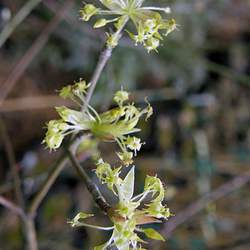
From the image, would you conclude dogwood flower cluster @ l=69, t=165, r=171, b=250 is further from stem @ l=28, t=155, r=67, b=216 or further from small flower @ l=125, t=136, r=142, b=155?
stem @ l=28, t=155, r=67, b=216

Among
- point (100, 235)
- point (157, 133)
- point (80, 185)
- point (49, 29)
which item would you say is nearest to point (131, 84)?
point (157, 133)

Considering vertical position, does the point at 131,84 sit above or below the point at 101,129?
above

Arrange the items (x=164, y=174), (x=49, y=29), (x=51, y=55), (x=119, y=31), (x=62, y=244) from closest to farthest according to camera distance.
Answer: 1. (x=119, y=31)
2. (x=49, y=29)
3. (x=62, y=244)
4. (x=51, y=55)
5. (x=164, y=174)

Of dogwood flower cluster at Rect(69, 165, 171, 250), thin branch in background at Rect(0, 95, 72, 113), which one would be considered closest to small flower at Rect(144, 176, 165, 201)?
dogwood flower cluster at Rect(69, 165, 171, 250)

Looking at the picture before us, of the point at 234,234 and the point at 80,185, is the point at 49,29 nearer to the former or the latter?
the point at 80,185

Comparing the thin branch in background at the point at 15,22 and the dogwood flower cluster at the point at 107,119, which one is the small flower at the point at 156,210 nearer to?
the dogwood flower cluster at the point at 107,119

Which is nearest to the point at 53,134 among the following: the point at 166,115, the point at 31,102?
the point at 31,102
